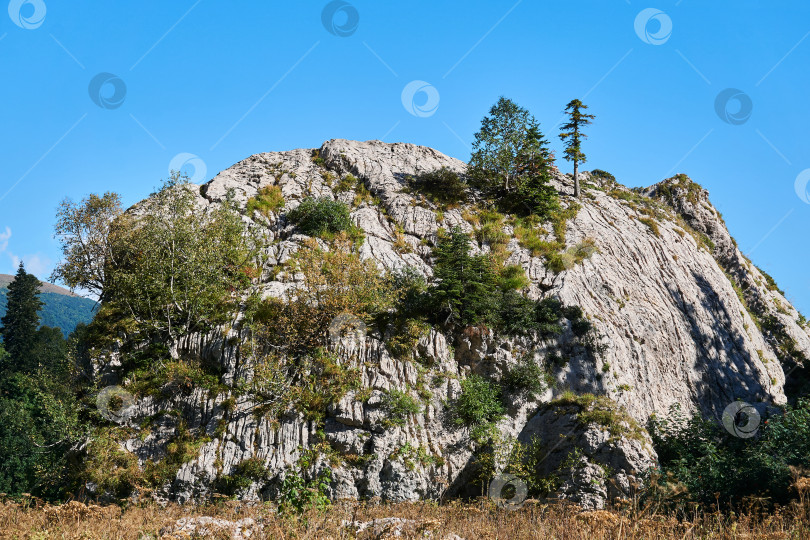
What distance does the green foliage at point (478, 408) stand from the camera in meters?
19.1

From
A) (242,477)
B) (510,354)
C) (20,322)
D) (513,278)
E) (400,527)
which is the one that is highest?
(20,322)

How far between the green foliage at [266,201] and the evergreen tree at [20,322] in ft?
133

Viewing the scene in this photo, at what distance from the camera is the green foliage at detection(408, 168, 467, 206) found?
35.2 metres

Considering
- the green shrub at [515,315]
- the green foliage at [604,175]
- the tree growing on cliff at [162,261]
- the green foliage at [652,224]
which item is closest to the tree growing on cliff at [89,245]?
the tree growing on cliff at [162,261]

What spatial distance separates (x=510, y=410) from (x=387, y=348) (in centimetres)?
660

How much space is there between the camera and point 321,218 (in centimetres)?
2905

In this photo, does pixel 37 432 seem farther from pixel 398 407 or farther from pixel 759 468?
pixel 759 468

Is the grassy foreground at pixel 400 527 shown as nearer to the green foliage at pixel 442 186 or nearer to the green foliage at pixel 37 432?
→ the green foliage at pixel 37 432

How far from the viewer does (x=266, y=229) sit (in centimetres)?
2892

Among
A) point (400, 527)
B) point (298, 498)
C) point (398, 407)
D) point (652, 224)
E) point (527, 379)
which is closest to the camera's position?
point (400, 527)

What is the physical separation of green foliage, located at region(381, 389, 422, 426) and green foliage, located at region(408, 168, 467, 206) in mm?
19513

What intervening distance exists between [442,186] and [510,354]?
17976mm

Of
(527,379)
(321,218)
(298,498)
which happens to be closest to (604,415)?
(527,379)

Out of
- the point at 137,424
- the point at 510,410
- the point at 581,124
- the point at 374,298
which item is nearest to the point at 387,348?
the point at 374,298
